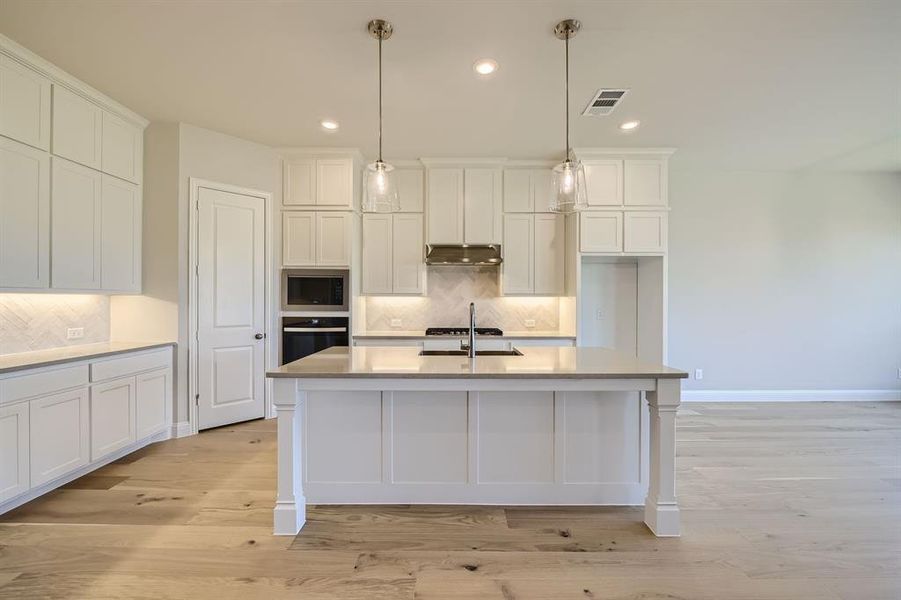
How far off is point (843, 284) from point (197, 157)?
7.25 m

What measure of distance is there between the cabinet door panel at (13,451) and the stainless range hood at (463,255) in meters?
3.29

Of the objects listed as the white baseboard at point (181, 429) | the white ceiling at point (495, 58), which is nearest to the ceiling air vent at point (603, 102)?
the white ceiling at point (495, 58)

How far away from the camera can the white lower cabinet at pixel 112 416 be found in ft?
9.40

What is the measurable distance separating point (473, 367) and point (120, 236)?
127 inches

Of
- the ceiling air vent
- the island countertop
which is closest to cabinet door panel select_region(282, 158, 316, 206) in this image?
the island countertop

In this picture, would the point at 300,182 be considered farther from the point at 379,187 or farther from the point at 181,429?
the point at 181,429

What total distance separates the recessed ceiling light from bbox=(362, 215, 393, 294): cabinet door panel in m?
2.14

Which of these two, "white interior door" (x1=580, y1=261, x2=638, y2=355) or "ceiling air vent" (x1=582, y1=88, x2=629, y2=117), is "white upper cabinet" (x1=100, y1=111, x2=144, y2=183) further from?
"white interior door" (x1=580, y1=261, x2=638, y2=355)

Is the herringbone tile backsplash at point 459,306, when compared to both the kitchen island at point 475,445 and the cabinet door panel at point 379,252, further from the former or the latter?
the kitchen island at point 475,445

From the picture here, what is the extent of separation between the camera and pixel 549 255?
15.1 feet

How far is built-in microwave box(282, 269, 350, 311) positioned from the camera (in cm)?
434

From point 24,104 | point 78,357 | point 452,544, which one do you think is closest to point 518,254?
point 452,544

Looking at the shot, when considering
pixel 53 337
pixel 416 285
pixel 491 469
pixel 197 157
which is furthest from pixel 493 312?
pixel 53 337

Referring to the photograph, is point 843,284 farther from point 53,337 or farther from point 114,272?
point 53,337
